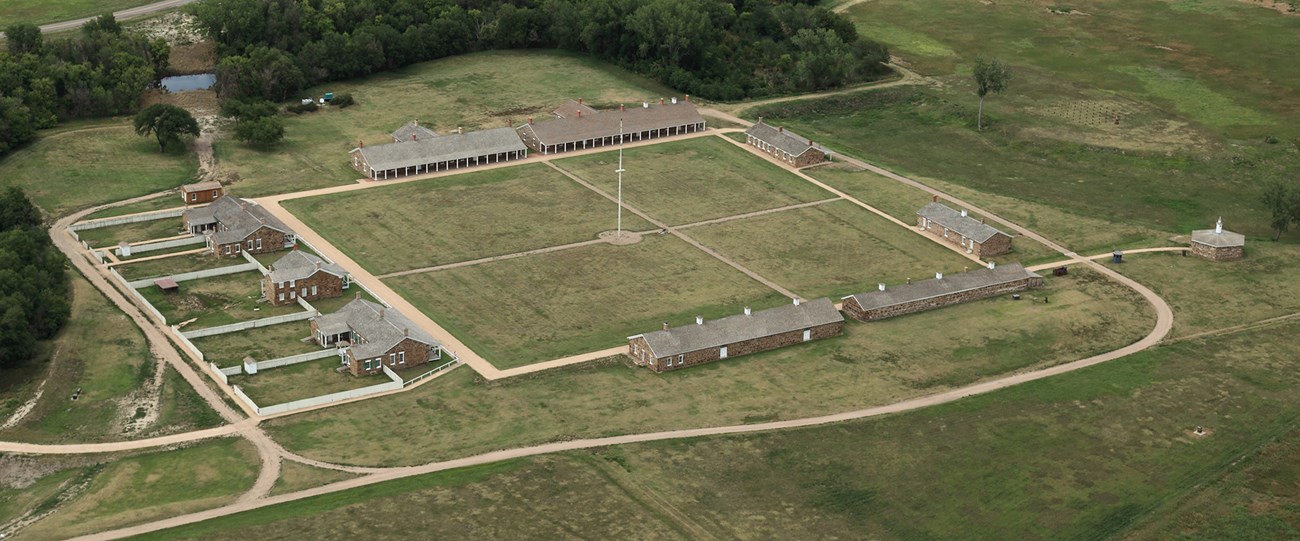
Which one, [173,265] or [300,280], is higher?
[300,280]

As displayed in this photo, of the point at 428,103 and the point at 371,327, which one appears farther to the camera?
the point at 428,103

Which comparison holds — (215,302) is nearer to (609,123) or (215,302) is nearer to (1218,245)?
(609,123)

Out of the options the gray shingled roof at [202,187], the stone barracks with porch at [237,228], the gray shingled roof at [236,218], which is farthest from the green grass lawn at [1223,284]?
the gray shingled roof at [202,187]

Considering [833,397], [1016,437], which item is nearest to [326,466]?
[833,397]

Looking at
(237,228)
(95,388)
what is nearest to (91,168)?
(237,228)

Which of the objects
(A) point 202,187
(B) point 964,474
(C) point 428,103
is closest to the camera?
(B) point 964,474

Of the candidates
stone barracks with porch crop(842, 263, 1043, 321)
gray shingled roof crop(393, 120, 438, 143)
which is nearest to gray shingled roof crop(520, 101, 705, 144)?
gray shingled roof crop(393, 120, 438, 143)

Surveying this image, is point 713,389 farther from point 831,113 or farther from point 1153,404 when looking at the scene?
point 831,113

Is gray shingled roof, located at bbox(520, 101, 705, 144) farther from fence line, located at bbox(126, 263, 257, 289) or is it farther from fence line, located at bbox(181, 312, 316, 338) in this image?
fence line, located at bbox(181, 312, 316, 338)
